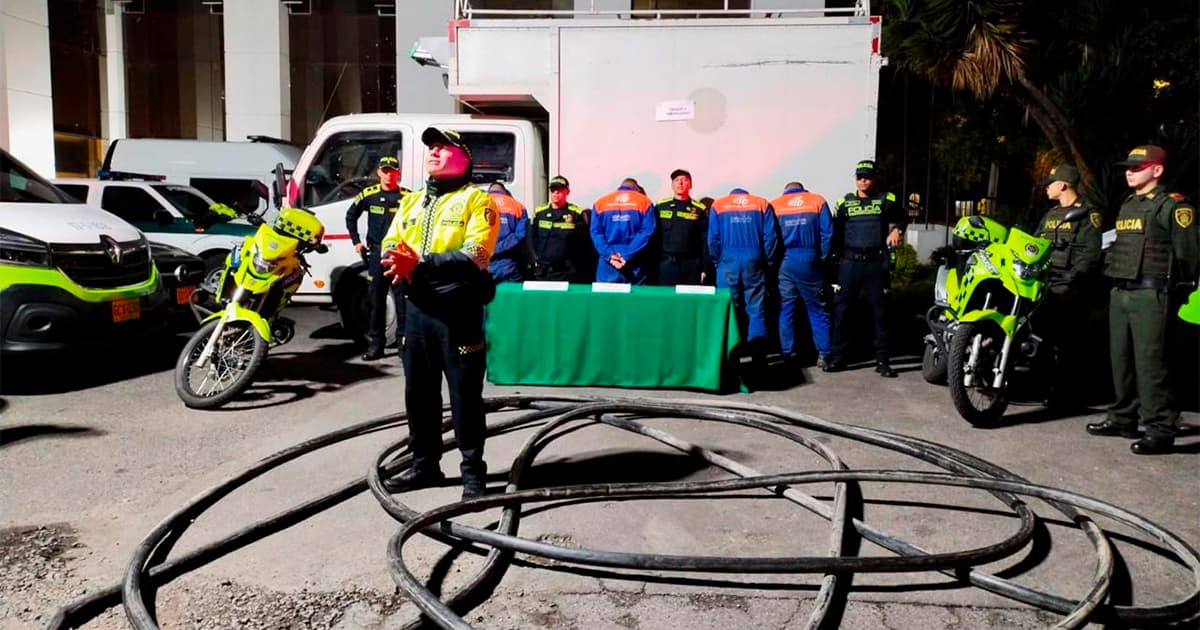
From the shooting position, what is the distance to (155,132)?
74.1 feet

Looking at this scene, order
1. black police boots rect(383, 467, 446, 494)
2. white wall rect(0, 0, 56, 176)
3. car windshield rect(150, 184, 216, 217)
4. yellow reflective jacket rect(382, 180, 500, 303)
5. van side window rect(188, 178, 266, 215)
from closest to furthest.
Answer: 1. yellow reflective jacket rect(382, 180, 500, 303)
2. black police boots rect(383, 467, 446, 494)
3. car windshield rect(150, 184, 216, 217)
4. van side window rect(188, 178, 266, 215)
5. white wall rect(0, 0, 56, 176)

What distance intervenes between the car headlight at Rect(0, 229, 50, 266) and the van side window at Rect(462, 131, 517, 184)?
11.6ft

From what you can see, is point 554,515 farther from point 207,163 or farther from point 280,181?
point 207,163

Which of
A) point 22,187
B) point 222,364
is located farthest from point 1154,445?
point 22,187

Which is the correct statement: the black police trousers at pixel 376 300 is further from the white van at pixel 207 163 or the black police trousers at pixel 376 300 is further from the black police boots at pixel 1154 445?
the white van at pixel 207 163

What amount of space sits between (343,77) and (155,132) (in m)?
5.25

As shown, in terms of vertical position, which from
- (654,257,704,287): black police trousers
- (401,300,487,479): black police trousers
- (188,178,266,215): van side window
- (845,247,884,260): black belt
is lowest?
(401,300,487,479): black police trousers

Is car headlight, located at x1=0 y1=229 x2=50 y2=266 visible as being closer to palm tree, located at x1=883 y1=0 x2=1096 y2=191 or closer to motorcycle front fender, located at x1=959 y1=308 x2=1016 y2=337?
motorcycle front fender, located at x1=959 y1=308 x2=1016 y2=337

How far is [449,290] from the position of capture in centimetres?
423

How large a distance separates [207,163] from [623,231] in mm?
9372

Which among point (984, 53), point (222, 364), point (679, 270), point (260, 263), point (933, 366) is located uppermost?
point (984, 53)

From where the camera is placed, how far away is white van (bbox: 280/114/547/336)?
8430 millimetres

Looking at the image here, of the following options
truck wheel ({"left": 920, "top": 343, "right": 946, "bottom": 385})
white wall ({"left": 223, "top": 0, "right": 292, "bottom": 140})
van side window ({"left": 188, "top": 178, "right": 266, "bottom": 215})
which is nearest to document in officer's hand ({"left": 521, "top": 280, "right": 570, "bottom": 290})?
truck wheel ({"left": 920, "top": 343, "right": 946, "bottom": 385})

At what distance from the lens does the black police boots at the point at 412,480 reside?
4.58 meters
